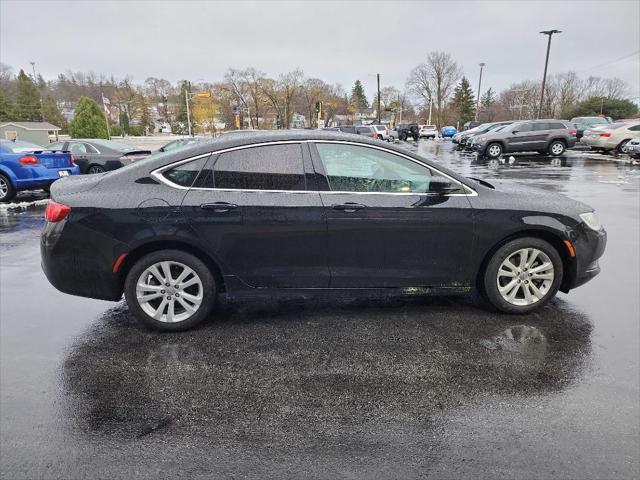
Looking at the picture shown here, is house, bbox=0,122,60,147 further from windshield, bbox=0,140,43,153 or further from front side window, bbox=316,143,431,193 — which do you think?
front side window, bbox=316,143,431,193

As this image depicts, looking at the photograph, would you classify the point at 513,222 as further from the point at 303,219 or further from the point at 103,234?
the point at 103,234

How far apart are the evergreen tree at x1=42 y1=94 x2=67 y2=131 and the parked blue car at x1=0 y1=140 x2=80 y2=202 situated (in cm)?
8101

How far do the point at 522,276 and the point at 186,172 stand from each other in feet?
10.2

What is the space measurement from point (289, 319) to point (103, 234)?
1.75 metres

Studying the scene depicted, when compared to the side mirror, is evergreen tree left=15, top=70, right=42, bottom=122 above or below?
above

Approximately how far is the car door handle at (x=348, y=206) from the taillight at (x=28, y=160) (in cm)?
996

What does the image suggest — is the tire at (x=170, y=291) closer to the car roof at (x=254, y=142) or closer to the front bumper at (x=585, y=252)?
the car roof at (x=254, y=142)

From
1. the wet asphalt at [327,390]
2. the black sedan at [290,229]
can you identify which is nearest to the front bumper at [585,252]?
the black sedan at [290,229]

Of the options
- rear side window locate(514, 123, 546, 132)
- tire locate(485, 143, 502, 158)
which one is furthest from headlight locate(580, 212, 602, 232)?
rear side window locate(514, 123, 546, 132)

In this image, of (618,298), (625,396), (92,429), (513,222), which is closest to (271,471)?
(92,429)

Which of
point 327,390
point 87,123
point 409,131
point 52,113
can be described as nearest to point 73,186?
point 327,390

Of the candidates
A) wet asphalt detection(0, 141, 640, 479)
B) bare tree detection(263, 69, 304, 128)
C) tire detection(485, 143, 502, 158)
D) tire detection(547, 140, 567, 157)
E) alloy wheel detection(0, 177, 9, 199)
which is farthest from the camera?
bare tree detection(263, 69, 304, 128)

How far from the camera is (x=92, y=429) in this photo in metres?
2.57

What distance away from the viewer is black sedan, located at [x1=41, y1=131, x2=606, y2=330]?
3.58 meters
